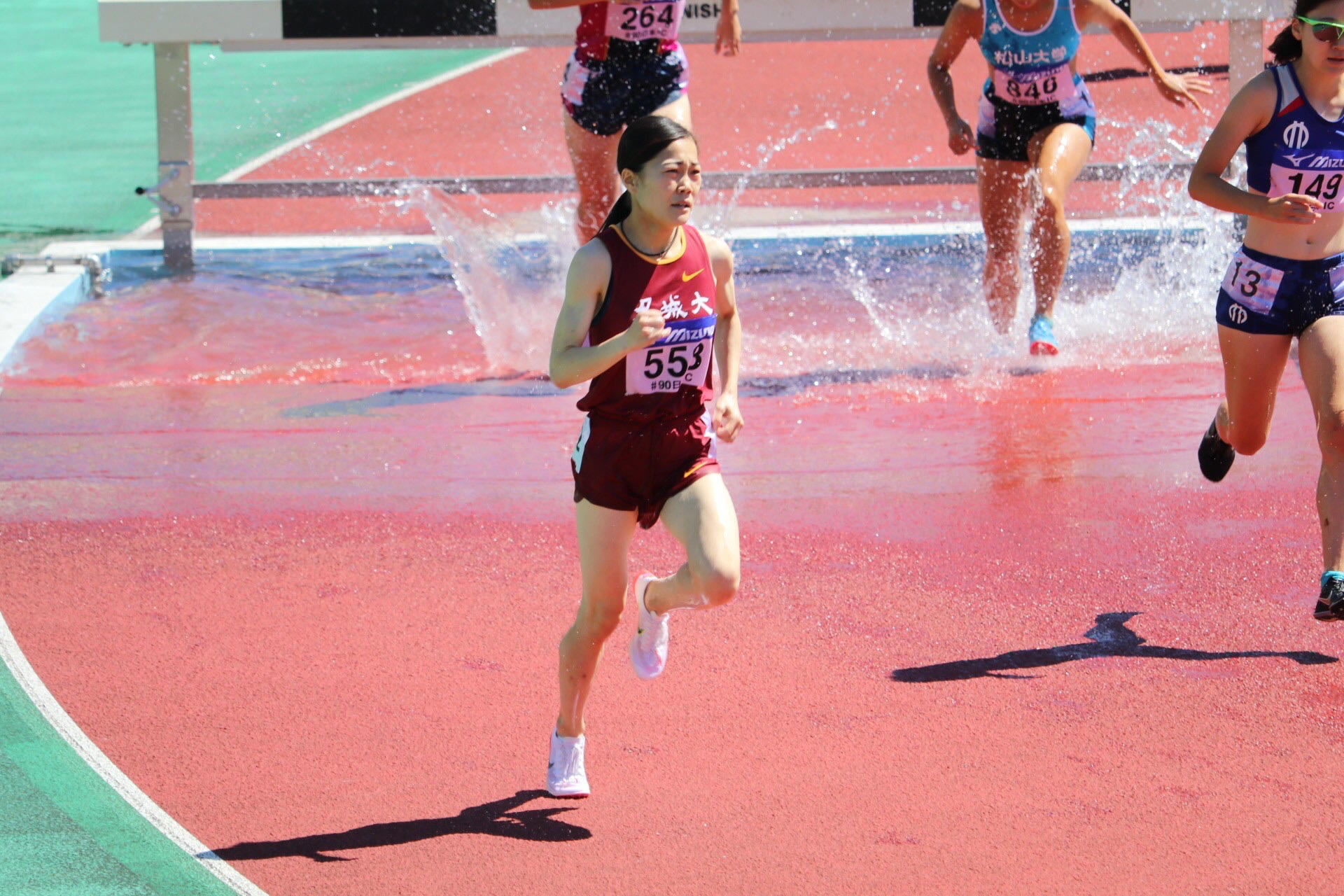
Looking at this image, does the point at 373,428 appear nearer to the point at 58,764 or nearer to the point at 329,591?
the point at 329,591

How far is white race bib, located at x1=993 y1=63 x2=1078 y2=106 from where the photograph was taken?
A: 7832mm

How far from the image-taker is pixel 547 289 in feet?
30.8

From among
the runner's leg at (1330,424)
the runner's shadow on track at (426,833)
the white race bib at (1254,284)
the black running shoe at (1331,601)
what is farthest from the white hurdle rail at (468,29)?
the runner's shadow on track at (426,833)

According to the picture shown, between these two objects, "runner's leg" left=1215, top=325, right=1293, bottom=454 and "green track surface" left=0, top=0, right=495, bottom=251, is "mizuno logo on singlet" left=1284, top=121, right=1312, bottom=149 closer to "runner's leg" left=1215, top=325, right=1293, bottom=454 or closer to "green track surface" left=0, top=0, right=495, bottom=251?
"runner's leg" left=1215, top=325, right=1293, bottom=454

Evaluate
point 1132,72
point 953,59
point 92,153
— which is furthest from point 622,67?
point 1132,72

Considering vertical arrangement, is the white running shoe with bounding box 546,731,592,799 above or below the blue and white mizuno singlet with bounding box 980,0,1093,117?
below

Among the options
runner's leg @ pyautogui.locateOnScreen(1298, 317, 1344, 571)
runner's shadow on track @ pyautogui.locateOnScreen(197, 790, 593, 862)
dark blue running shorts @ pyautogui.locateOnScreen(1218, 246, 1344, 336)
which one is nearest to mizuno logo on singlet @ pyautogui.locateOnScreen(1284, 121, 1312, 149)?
dark blue running shorts @ pyautogui.locateOnScreen(1218, 246, 1344, 336)

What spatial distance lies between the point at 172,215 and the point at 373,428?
4013 millimetres

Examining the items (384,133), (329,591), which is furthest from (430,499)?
(384,133)

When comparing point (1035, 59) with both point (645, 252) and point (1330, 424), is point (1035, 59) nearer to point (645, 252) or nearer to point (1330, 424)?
point (1330, 424)

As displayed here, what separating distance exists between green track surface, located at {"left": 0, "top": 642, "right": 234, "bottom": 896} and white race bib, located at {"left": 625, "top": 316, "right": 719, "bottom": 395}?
55.6 inches

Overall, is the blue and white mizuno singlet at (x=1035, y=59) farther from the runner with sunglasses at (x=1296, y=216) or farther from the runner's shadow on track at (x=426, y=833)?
the runner's shadow on track at (x=426, y=833)

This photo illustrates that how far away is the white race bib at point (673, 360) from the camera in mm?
3840

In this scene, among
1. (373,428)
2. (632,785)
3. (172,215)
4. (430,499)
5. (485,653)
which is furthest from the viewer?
(172,215)
